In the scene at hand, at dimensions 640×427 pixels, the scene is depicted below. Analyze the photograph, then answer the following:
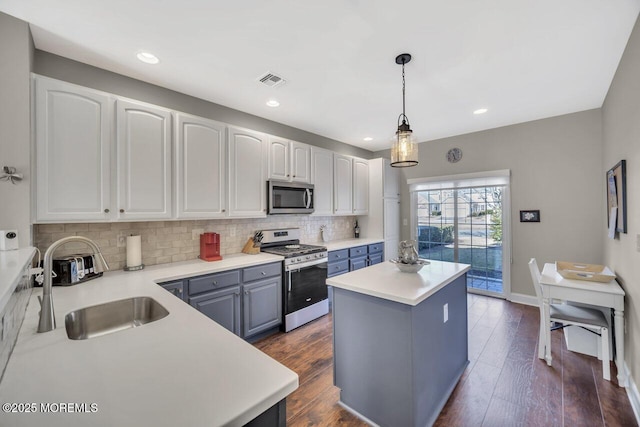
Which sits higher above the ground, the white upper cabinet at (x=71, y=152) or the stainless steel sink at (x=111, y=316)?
the white upper cabinet at (x=71, y=152)

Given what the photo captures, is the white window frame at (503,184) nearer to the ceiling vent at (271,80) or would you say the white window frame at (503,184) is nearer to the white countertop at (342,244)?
the white countertop at (342,244)

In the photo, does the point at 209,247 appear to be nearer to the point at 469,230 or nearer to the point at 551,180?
the point at 469,230

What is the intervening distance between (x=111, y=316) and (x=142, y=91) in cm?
210

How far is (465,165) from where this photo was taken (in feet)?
14.7

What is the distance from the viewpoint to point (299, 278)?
A: 324cm

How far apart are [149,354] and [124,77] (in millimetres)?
2598

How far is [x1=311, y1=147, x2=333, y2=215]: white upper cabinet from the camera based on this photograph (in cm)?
400

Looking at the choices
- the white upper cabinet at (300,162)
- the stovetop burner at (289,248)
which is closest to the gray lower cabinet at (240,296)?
the stovetop burner at (289,248)

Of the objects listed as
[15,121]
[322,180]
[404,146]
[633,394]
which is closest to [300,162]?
[322,180]

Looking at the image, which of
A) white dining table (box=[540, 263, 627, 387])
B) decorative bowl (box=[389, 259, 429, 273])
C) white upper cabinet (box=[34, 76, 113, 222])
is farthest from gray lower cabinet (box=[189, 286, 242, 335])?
white dining table (box=[540, 263, 627, 387])

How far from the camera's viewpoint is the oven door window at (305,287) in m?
3.13

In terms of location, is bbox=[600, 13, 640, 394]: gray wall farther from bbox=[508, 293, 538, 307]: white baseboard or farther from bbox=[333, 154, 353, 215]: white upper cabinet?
bbox=[333, 154, 353, 215]: white upper cabinet

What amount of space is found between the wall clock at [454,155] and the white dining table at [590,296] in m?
2.46

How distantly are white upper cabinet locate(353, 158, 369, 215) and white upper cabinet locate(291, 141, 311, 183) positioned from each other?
113 cm
